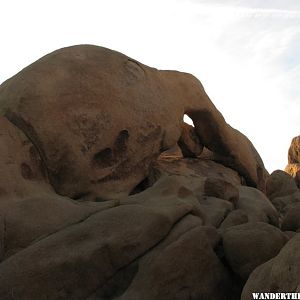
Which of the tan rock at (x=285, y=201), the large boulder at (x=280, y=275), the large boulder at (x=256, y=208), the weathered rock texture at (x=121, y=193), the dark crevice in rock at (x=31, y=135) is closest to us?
the large boulder at (x=280, y=275)

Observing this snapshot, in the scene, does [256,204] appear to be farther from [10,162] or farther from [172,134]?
[10,162]

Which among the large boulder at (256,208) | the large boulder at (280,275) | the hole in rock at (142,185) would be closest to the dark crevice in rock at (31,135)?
the hole in rock at (142,185)

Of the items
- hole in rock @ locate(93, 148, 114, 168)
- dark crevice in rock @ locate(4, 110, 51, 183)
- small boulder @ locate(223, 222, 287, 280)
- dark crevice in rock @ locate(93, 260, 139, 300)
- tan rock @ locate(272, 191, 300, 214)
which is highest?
dark crevice in rock @ locate(4, 110, 51, 183)

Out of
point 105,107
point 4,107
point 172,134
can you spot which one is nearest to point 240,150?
point 172,134

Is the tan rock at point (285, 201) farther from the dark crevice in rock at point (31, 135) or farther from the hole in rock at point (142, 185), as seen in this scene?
the dark crevice in rock at point (31, 135)

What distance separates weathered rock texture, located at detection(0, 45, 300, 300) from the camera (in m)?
5.37

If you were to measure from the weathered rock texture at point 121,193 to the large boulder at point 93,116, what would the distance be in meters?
0.02

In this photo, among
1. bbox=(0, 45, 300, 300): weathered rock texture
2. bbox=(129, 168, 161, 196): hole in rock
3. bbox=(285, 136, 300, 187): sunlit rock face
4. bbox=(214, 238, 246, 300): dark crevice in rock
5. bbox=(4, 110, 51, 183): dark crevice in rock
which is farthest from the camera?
bbox=(285, 136, 300, 187): sunlit rock face

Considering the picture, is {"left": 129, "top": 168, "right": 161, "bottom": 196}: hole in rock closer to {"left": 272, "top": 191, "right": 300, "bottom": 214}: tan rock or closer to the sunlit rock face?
{"left": 272, "top": 191, "right": 300, "bottom": 214}: tan rock

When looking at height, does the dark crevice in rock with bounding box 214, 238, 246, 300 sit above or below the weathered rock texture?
below

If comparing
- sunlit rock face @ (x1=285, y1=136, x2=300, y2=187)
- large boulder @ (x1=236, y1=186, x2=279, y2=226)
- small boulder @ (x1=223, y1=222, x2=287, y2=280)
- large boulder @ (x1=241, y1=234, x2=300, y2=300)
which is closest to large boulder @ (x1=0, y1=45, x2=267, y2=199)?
large boulder @ (x1=236, y1=186, x2=279, y2=226)

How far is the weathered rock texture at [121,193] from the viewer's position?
17.6 feet

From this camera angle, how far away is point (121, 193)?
29.1ft

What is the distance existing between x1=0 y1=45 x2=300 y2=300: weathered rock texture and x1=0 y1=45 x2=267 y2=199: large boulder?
0.8 inches
